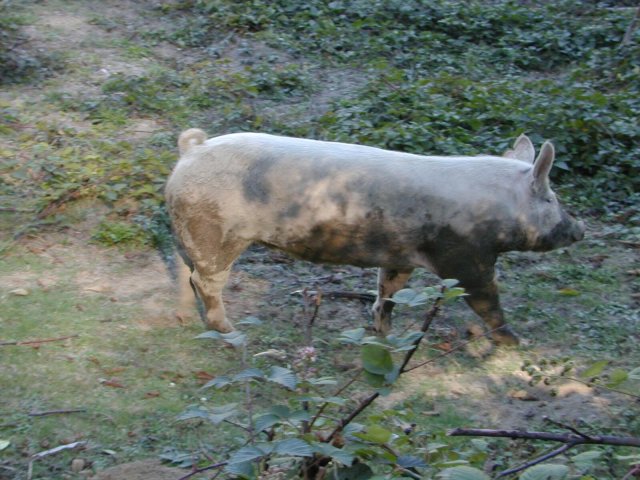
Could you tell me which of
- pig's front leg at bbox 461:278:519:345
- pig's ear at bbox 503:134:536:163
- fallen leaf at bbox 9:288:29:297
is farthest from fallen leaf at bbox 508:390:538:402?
fallen leaf at bbox 9:288:29:297

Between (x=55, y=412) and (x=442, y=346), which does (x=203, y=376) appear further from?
(x=442, y=346)

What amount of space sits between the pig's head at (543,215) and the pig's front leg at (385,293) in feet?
2.93

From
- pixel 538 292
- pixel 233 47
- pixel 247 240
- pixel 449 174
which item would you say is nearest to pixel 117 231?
pixel 247 240

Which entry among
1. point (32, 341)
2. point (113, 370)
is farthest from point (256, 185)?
point (32, 341)

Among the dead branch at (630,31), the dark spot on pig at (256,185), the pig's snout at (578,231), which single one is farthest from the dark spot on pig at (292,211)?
the dead branch at (630,31)

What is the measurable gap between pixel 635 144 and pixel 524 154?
109 inches

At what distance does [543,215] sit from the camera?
6.09 m

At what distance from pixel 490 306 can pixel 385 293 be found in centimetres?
75

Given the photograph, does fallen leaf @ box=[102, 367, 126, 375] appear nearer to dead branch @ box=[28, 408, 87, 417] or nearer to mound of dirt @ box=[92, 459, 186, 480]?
dead branch @ box=[28, 408, 87, 417]

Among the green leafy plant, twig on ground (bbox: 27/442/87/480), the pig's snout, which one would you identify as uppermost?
the green leafy plant

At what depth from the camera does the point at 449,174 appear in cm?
592

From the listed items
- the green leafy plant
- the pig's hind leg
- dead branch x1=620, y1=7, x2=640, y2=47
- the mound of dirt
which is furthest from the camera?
dead branch x1=620, y1=7, x2=640, y2=47

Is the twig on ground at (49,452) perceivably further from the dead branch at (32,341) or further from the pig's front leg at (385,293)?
the pig's front leg at (385,293)

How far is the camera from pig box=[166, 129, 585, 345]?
575 cm
